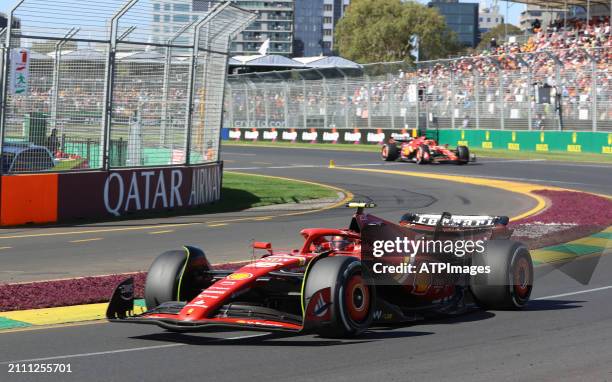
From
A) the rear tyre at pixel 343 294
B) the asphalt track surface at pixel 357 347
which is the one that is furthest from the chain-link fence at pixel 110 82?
the rear tyre at pixel 343 294

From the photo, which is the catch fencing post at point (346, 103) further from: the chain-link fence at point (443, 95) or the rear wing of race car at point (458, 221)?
the rear wing of race car at point (458, 221)

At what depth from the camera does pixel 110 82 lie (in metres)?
18.8

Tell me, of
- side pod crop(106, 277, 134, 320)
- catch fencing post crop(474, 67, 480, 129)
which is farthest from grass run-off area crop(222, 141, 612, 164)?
side pod crop(106, 277, 134, 320)

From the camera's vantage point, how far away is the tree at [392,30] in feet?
352

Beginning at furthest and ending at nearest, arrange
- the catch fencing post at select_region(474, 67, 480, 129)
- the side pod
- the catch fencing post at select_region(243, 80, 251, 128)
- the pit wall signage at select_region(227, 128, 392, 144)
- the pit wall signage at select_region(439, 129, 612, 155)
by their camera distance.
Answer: the catch fencing post at select_region(243, 80, 251, 128) → the pit wall signage at select_region(227, 128, 392, 144) → the catch fencing post at select_region(474, 67, 480, 129) → the pit wall signage at select_region(439, 129, 612, 155) → the side pod

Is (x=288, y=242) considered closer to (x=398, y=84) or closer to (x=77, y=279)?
(x=77, y=279)

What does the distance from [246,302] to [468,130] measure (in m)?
38.2

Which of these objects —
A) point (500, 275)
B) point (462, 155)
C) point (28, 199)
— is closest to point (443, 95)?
point (462, 155)

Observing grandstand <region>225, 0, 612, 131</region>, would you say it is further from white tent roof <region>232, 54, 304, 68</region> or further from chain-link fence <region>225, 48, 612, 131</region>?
white tent roof <region>232, 54, 304, 68</region>

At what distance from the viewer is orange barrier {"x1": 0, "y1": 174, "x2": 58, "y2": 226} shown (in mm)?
17812

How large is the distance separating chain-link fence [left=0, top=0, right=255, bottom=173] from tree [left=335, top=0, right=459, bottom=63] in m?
87.0

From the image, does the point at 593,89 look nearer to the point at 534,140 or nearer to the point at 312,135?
the point at 534,140

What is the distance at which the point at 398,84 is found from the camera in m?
49.6

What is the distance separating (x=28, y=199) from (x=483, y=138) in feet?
97.9
